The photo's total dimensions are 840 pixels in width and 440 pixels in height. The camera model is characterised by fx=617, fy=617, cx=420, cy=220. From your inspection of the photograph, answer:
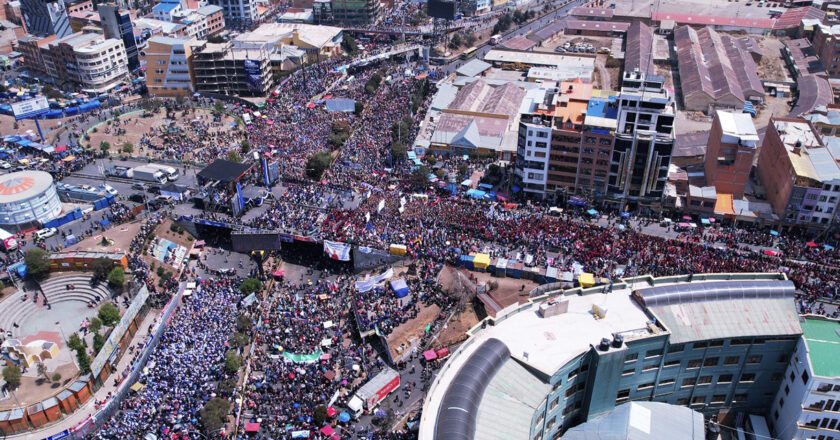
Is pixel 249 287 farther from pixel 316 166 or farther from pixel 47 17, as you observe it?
pixel 47 17

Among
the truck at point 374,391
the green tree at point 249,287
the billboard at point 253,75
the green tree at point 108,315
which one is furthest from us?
the billboard at point 253,75

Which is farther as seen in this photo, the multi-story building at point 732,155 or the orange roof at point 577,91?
the orange roof at point 577,91

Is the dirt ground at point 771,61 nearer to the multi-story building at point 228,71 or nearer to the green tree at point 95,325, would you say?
the multi-story building at point 228,71

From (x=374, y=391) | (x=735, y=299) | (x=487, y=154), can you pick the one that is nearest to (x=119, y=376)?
(x=374, y=391)

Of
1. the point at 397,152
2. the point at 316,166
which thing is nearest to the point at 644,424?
the point at 316,166

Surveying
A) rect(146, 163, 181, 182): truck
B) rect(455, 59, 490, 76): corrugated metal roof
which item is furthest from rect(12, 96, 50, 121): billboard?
rect(455, 59, 490, 76): corrugated metal roof

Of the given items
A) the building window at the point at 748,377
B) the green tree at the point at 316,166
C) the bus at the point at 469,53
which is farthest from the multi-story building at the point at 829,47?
the building window at the point at 748,377

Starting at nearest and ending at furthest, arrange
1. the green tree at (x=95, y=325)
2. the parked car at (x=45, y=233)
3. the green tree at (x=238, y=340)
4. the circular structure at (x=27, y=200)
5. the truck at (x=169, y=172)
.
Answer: the green tree at (x=238, y=340), the green tree at (x=95, y=325), the parked car at (x=45, y=233), the circular structure at (x=27, y=200), the truck at (x=169, y=172)
